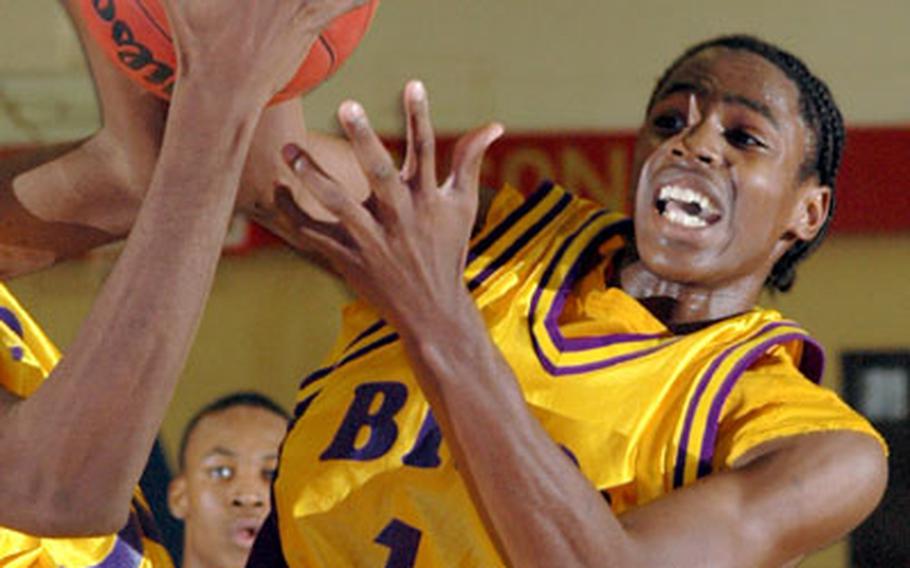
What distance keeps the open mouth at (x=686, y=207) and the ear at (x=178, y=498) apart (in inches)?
98.6

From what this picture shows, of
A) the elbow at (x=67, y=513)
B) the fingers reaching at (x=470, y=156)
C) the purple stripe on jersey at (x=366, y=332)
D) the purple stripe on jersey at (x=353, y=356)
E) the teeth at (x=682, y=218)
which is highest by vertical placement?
the fingers reaching at (x=470, y=156)

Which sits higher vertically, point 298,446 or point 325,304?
point 298,446

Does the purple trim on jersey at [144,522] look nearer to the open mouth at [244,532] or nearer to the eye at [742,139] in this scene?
the eye at [742,139]

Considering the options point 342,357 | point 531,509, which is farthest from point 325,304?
point 531,509

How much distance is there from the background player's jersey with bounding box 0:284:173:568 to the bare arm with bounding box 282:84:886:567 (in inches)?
28.8

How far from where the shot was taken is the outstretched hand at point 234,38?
5.78ft

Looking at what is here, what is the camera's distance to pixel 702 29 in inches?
285

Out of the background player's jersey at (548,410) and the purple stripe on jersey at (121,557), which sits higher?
the background player's jersey at (548,410)

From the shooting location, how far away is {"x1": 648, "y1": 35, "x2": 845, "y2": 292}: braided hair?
260cm

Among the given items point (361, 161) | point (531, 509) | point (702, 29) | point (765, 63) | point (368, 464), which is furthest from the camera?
point (702, 29)

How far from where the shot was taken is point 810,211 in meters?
2.68

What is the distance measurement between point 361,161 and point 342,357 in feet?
2.56

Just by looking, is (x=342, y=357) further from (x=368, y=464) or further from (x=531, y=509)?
(x=531, y=509)

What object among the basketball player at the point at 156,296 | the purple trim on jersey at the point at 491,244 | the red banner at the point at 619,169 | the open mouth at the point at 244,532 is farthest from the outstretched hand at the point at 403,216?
the red banner at the point at 619,169
